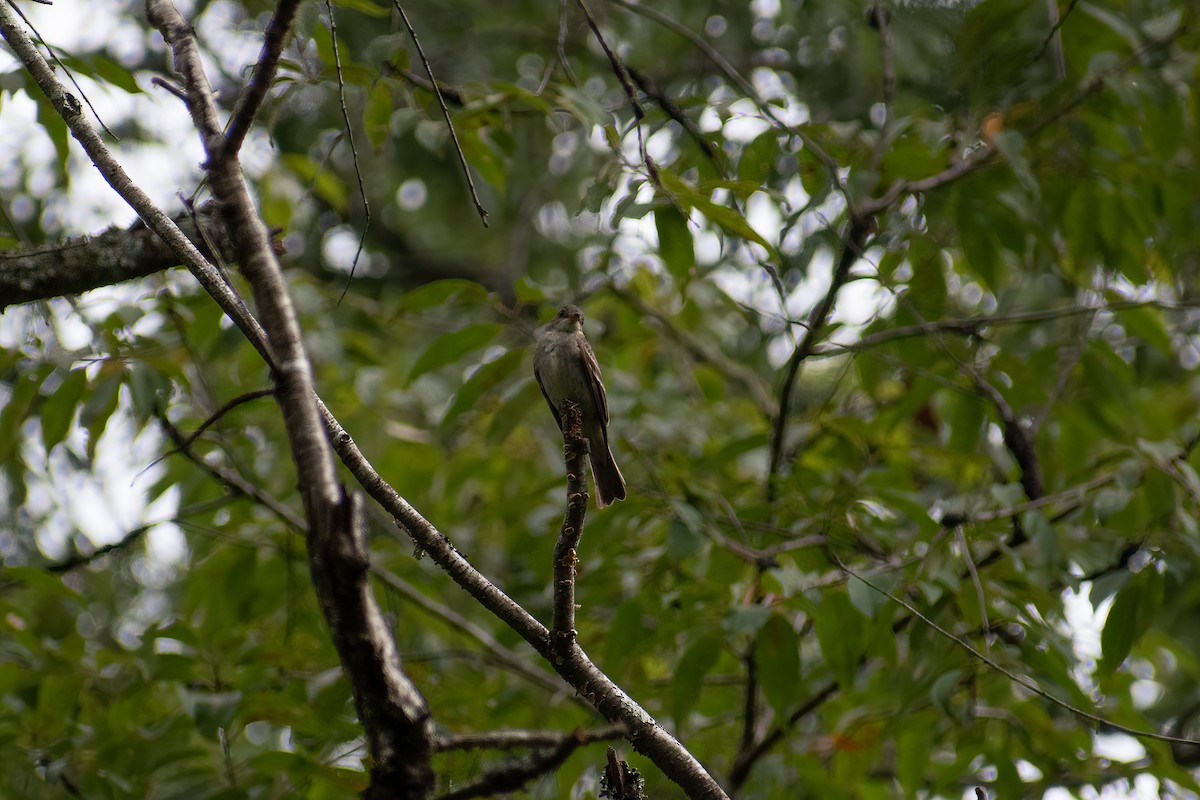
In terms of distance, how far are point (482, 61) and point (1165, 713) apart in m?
6.36

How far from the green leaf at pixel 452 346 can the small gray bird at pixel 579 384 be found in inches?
8.4

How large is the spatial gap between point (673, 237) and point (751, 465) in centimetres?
288

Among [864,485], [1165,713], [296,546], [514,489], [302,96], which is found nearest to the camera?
[864,485]

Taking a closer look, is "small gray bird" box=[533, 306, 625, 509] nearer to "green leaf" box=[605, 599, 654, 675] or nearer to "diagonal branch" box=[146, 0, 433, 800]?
"green leaf" box=[605, 599, 654, 675]

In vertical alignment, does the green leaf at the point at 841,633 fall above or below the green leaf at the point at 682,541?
below

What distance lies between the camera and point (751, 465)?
569 centimetres

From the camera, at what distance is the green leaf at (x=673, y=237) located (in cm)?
299

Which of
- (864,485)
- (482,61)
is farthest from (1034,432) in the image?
(482,61)

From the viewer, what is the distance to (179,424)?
455cm

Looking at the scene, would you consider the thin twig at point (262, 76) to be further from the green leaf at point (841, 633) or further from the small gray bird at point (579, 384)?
the green leaf at point (841, 633)

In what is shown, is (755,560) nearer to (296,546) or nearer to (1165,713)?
(296,546)

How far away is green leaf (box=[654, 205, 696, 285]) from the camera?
Answer: 2.99 metres

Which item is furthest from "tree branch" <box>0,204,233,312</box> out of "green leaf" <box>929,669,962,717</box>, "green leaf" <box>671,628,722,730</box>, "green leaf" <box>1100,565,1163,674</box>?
"green leaf" <box>1100,565,1163,674</box>

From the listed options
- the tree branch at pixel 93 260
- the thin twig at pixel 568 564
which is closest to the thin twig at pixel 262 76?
the tree branch at pixel 93 260
